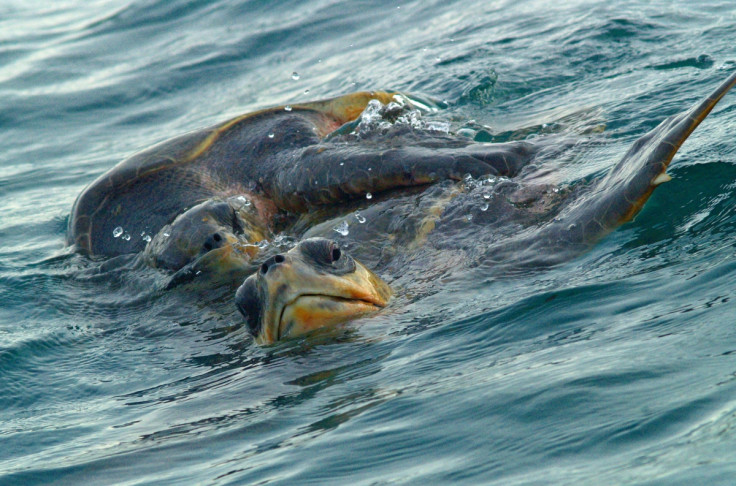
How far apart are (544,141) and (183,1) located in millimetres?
9383

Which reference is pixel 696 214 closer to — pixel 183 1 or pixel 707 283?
pixel 707 283

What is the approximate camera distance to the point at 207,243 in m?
5.07

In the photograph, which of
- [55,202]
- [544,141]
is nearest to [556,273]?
[544,141]

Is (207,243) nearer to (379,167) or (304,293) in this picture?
(379,167)

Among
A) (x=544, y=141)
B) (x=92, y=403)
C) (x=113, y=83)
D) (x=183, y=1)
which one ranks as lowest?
(x=92, y=403)

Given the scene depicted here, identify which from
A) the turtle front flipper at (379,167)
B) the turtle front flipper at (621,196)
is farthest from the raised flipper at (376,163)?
the turtle front flipper at (621,196)

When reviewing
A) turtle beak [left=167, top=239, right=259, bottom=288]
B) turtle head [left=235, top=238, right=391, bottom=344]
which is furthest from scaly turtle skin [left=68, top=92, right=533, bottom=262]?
turtle head [left=235, top=238, right=391, bottom=344]

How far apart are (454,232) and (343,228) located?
76 centimetres

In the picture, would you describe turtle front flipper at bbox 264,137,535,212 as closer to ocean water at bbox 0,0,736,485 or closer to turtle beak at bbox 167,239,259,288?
ocean water at bbox 0,0,736,485

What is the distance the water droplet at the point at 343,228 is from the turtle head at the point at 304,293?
3.70 feet

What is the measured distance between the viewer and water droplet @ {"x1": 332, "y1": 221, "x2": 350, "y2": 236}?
519 cm

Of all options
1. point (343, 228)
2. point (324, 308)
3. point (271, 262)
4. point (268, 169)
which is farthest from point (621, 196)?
point (268, 169)

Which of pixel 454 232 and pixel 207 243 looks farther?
pixel 207 243

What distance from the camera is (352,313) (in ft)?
12.7
